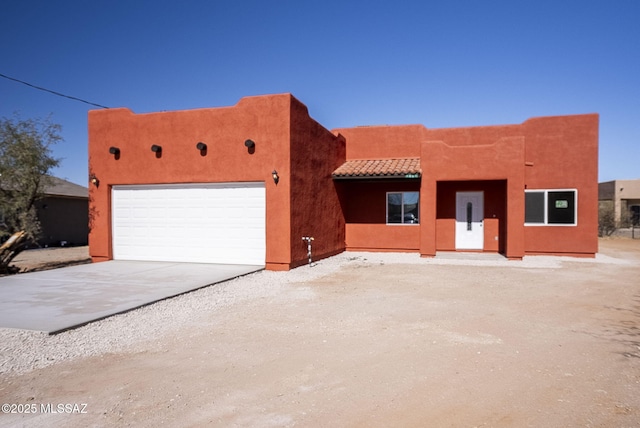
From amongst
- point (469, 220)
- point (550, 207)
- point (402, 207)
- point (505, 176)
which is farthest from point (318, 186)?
point (550, 207)

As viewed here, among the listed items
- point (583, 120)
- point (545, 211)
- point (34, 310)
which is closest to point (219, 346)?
point (34, 310)

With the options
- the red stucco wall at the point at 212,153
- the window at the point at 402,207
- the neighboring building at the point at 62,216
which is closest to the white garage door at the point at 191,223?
the red stucco wall at the point at 212,153

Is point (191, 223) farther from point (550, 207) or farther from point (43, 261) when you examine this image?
point (550, 207)

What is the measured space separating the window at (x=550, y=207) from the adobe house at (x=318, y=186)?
4 centimetres

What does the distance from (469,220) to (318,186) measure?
6161 millimetres

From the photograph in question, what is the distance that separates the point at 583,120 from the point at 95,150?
1668 cm

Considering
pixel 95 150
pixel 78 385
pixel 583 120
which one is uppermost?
pixel 583 120

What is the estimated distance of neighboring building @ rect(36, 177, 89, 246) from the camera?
20781 mm

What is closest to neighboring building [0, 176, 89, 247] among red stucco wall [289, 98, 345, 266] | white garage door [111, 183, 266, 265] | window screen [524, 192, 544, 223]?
white garage door [111, 183, 266, 265]

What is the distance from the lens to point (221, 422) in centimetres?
334

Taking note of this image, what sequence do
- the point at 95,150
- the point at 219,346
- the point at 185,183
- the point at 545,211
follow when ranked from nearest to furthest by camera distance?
the point at 219,346, the point at 185,183, the point at 95,150, the point at 545,211

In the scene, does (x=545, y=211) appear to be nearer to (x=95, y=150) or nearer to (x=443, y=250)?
(x=443, y=250)

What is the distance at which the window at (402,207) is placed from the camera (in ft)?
52.5

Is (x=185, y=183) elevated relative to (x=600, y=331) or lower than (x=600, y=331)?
elevated
